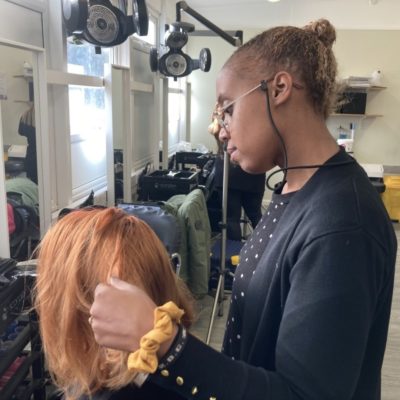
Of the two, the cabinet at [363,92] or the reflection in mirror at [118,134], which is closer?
the reflection in mirror at [118,134]

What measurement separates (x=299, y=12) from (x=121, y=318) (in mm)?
5574

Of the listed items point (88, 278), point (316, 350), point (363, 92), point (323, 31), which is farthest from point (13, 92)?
point (363, 92)

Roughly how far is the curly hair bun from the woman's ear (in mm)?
160

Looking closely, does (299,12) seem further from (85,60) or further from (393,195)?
(85,60)

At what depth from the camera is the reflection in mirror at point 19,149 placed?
1730mm

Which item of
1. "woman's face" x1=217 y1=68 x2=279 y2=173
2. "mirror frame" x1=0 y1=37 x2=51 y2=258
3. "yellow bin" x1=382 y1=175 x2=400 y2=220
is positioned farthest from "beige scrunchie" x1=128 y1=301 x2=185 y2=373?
"yellow bin" x1=382 y1=175 x2=400 y2=220

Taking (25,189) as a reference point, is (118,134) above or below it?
above

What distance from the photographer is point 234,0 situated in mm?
5281

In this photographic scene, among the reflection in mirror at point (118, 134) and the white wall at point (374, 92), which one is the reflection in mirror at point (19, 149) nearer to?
the reflection in mirror at point (118, 134)

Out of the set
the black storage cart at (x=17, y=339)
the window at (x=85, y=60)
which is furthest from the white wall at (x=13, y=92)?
the window at (x=85, y=60)

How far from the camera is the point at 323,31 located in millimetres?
855

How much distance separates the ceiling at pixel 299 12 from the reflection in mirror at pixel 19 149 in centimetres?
370

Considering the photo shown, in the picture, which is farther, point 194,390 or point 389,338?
point 389,338

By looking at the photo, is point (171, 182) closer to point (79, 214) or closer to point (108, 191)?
point (108, 191)
